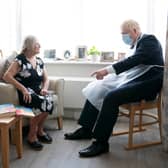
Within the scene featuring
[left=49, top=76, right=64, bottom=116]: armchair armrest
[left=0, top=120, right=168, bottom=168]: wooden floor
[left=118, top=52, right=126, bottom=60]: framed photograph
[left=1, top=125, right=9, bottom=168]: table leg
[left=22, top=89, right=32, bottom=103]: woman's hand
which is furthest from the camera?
[left=118, top=52, right=126, bottom=60]: framed photograph

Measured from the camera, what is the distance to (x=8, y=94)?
3.03 metres

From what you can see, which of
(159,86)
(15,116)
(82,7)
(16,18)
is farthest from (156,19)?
(15,116)

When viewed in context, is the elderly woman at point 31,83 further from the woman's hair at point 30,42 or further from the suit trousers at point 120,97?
the suit trousers at point 120,97

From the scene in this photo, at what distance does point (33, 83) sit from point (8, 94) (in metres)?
0.27

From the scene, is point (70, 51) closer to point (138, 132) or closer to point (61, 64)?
point (61, 64)

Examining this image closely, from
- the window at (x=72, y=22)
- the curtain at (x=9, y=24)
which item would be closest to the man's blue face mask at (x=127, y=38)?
the window at (x=72, y=22)

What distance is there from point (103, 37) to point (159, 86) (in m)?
1.33

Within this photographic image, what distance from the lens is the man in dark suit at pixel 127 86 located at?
9.59 ft

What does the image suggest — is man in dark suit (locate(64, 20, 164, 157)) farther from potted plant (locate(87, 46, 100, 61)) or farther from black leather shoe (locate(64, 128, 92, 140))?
potted plant (locate(87, 46, 100, 61))

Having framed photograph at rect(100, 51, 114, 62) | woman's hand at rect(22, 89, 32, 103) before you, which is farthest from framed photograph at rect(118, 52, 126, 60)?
woman's hand at rect(22, 89, 32, 103)

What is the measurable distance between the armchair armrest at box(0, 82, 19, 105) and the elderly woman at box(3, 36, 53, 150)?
0.04 m

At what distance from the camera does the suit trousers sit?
292 cm

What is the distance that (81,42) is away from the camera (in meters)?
4.23

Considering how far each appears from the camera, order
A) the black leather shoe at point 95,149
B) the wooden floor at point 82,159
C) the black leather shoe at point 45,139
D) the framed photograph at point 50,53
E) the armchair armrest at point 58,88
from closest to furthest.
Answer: the wooden floor at point 82,159 < the black leather shoe at point 95,149 < the black leather shoe at point 45,139 < the armchair armrest at point 58,88 < the framed photograph at point 50,53
